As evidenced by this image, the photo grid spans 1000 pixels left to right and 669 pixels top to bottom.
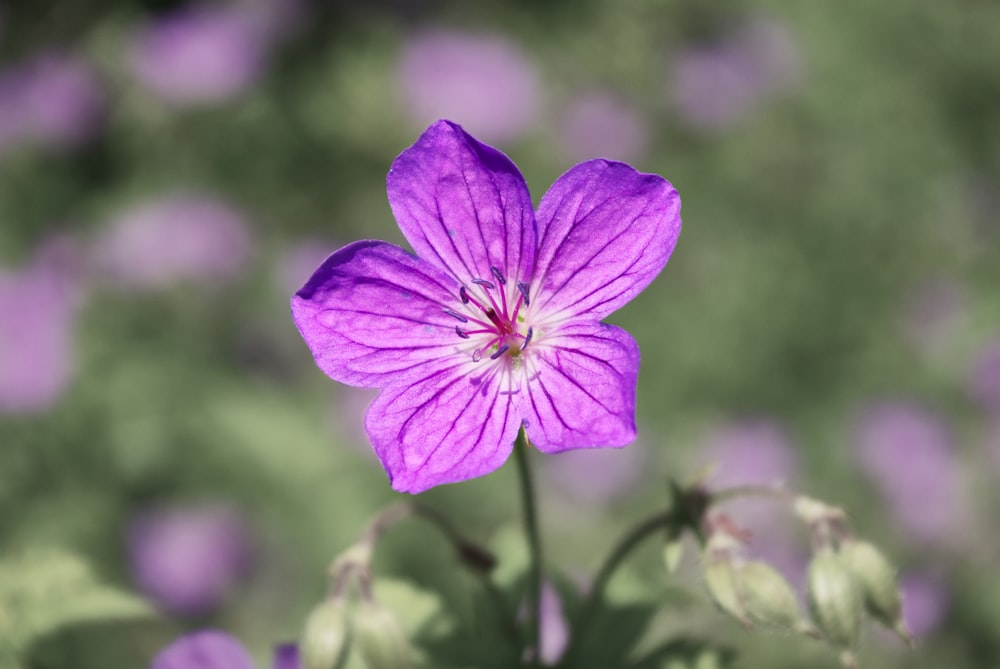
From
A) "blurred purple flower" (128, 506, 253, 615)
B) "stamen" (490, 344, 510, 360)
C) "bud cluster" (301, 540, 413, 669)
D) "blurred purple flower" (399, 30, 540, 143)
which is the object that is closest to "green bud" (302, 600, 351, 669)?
"bud cluster" (301, 540, 413, 669)

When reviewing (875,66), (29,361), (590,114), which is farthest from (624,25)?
(29,361)

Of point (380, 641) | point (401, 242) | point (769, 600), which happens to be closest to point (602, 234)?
point (769, 600)

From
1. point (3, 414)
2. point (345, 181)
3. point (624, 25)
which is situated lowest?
point (3, 414)

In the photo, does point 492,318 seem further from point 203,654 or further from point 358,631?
point 203,654

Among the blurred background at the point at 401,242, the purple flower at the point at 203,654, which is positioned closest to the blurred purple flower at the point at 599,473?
the blurred background at the point at 401,242

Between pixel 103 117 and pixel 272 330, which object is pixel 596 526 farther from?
pixel 103 117

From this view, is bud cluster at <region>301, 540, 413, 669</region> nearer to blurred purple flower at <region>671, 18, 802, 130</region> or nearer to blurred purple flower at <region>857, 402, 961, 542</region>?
blurred purple flower at <region>857, 402, 961, 542</region>
